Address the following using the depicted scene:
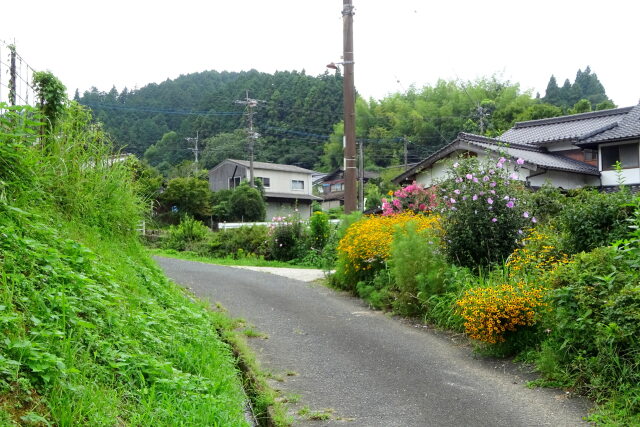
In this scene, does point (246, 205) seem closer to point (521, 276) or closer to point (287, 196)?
point (287, 196)

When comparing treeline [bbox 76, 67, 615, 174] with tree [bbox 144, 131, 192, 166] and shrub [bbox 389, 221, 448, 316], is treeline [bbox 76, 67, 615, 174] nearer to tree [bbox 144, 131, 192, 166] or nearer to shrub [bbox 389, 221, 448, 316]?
tree [bbox 144, 131, 192, 166]

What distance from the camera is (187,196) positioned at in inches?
1282

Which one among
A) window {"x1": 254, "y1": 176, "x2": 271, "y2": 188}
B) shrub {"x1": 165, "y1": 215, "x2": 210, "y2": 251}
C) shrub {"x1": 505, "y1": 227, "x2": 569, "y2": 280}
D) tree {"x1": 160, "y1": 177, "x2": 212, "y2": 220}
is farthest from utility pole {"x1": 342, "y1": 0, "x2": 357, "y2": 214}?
window {"x1": 254, "y1": 176, "x2": 271, "y2": 188}

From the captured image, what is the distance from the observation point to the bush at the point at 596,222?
670 centimetres

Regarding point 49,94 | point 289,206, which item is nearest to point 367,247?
point 49,94

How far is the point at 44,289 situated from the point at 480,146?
54.3ft

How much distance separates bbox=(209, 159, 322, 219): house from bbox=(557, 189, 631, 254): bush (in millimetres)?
36277

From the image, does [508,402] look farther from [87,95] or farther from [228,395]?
[87,95]

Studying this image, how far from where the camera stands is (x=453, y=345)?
669 cm

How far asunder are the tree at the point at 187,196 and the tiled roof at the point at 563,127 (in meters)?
17.3

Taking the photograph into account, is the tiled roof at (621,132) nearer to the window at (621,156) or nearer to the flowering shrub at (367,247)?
the window at (621,156)

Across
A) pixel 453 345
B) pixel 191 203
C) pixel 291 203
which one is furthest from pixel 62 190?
pixel 291 203

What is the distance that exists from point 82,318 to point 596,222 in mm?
5888

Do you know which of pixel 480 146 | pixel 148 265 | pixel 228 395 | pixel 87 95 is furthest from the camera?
pixel 87 95
